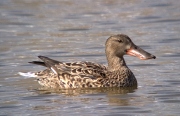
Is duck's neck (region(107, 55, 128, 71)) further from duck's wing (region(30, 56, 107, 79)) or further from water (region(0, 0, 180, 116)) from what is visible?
water (region(0, 0, 180, 116))

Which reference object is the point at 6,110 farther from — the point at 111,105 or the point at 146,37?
the point at 146,37

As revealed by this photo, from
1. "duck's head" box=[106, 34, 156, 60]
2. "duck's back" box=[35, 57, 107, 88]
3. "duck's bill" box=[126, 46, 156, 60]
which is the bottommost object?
"duck's back" box=[35, 57, 107, 88]

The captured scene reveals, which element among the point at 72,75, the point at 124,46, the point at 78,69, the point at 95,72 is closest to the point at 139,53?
the point at 124,46

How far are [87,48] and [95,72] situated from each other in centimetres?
317

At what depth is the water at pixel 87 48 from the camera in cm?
1209

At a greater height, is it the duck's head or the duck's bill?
the duck's head

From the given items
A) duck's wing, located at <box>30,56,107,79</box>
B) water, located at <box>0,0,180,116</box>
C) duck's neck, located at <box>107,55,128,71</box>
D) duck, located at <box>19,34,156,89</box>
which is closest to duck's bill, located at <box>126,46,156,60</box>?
duck, located at <box>19,34,156,89</box>

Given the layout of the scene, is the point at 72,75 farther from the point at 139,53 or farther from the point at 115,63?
the point at 139,53

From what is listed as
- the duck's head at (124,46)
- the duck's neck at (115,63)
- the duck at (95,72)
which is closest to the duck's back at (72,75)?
the duck at (95,72)

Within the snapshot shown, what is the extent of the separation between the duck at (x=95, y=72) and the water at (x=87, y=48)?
204mm

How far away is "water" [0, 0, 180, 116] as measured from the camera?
12.1 meters

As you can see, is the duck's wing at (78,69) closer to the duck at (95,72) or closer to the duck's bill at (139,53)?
the duck at (95,72)

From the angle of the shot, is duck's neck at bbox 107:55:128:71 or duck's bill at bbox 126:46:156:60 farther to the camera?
duck's neck at bbox 107:55:128:71

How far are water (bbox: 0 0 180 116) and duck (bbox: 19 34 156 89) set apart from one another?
0.67 feet
